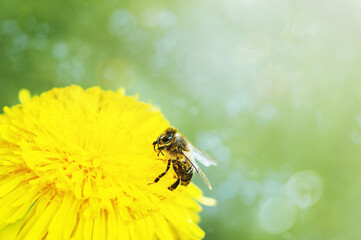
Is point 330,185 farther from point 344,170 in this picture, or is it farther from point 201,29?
point 201,29

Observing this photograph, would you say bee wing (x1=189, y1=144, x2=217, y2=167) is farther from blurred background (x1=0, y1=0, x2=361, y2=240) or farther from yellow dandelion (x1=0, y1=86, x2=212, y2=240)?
blurred background (x1=0, y1=0, x2=361, y2=240)

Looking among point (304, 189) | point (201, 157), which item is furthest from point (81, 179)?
point (304, 189)

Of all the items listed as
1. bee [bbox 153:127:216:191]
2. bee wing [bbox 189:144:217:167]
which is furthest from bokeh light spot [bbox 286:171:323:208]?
bee [bbox 153:127:216:191]

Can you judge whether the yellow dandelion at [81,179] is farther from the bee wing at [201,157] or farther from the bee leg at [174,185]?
the bee wing at [201,157]

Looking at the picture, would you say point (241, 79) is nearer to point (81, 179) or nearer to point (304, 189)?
point (304, 189)

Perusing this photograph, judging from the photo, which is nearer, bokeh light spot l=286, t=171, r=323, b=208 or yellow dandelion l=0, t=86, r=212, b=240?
yellow dandelion l=0, t=86, r=212, b=240

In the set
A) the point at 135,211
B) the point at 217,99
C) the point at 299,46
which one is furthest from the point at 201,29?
the point at 135,211
